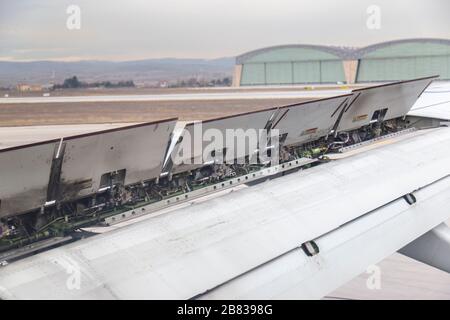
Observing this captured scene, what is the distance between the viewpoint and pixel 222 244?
3.11 metres

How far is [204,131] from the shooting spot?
5309 mm

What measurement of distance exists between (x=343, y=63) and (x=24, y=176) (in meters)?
59.8

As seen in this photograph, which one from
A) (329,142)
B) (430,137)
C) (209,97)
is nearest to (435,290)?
(430,137)

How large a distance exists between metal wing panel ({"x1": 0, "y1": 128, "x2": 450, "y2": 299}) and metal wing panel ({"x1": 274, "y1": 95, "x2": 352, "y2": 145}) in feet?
5.64

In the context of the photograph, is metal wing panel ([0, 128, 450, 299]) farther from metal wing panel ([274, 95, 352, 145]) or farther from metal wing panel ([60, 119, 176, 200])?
metal wing panel ([274, 95, 352, 145])

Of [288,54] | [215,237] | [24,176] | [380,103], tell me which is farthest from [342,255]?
[288,54]

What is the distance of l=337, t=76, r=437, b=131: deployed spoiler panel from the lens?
7414mm

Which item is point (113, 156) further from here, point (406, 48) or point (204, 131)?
point (406, 48)

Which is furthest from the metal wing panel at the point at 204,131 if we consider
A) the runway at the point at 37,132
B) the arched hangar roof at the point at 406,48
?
the arched hangar roof at the point at 406,48

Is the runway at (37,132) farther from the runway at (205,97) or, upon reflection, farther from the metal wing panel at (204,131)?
the metal wing panel at (204,131)

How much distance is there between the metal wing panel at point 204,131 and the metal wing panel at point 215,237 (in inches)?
46.4

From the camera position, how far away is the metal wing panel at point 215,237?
102 inches

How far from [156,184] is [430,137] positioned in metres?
2.43

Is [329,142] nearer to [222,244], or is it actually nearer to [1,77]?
[222,244]
